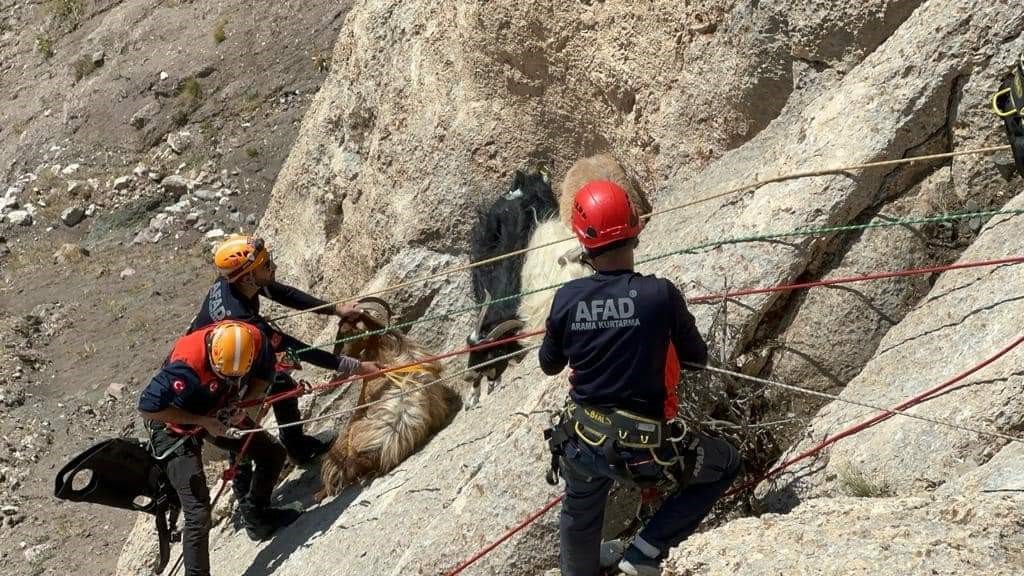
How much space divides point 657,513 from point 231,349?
243 cm

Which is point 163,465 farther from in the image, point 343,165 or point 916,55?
point 916,55

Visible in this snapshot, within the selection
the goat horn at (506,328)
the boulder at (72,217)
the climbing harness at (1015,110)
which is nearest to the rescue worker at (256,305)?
the goat horn at (506,328)

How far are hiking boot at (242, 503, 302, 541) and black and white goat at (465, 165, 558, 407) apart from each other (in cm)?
138

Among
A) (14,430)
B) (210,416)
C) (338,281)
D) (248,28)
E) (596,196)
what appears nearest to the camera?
(596,196)

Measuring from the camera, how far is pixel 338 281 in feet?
26.8

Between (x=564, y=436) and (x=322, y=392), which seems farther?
(x=322, y=392)

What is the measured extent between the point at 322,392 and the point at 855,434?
13.7 feet

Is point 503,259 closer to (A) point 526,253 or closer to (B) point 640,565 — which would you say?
(A) point 526,253

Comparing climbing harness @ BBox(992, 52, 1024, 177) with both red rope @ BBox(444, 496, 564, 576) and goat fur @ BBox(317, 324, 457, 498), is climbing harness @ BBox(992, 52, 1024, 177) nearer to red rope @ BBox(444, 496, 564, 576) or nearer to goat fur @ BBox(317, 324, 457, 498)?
red rope @ BBox(444, 496, 564, 576)

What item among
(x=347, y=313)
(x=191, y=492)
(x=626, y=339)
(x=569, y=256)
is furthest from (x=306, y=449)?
(x=626, y=339)

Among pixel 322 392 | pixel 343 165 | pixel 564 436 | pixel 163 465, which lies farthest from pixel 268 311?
pixel 564 436

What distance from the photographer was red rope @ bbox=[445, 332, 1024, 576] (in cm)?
330

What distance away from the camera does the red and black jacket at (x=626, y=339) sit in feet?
10.6

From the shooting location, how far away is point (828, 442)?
11.8 ft
